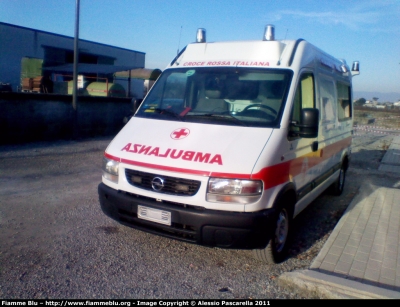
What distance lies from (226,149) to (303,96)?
159 cm

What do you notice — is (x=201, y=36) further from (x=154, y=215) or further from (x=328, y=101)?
(x=154, y=215)

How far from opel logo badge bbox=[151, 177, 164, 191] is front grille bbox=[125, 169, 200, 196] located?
24mm

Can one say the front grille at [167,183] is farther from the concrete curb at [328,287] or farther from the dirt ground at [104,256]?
the concrete curb at [328,287]

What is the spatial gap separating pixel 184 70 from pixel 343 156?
4149mm

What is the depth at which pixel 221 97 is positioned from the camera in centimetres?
480

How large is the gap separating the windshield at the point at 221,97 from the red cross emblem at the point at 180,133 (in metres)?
0.24

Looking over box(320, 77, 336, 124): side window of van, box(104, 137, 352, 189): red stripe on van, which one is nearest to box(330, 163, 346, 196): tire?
box(320, 77, 336, 124): side window of van

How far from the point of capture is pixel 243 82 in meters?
4.78

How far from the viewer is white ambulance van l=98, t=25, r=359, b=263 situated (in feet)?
12.2

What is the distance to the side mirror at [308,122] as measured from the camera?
13.9 feet

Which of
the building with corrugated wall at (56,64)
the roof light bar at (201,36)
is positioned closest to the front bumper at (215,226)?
the roof light bar at (201,36)

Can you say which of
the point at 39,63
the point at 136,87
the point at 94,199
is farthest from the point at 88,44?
the point at 94,199

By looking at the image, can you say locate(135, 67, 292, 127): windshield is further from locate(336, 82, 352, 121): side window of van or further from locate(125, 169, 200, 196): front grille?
locate(336, 82, 352, 121): side window of van

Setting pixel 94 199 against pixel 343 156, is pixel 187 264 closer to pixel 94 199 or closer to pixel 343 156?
pixel 94 199
